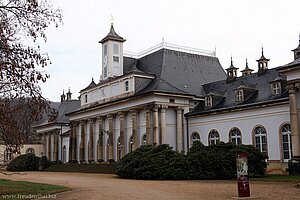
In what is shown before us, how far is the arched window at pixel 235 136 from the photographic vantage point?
38000 mm

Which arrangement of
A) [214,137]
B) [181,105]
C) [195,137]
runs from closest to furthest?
1. [214,137]
2. [195,137]
3. [181,105]

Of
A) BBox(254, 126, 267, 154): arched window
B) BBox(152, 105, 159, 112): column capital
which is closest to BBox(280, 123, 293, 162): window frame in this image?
BBox(254, 126, 267, 154): arched window

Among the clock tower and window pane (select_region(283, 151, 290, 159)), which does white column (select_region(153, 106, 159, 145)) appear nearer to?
the clock tower

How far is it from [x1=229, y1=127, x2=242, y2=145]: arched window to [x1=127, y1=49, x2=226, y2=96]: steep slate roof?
7.23 meters

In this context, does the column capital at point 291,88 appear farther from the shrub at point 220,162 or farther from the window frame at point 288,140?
the shrub at point 220,162

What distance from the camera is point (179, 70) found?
47312 millimetres

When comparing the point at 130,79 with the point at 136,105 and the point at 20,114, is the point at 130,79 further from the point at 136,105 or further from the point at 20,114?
the point at 20,114

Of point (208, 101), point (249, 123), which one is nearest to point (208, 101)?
point (208, 101)

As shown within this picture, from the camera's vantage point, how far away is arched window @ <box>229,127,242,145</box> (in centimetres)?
3800

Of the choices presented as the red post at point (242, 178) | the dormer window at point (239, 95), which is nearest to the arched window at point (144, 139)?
the dormer window at point (239, 95)

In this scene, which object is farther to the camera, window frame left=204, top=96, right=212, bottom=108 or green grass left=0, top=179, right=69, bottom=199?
window frame left=204, top=96, right=212, bottom=108

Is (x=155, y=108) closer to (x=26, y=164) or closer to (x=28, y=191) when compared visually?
(x=26, y=164)

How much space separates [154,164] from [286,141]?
11635mm

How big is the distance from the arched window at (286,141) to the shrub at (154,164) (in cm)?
940
